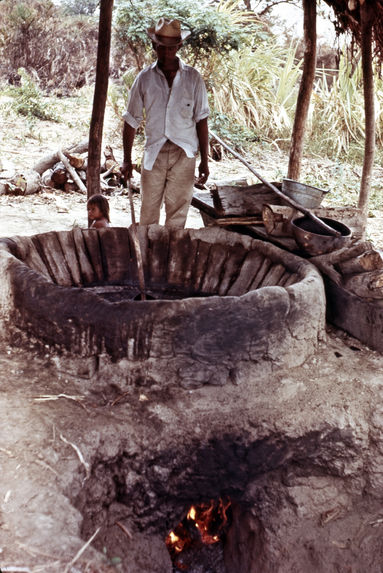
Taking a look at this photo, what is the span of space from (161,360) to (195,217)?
4.11m

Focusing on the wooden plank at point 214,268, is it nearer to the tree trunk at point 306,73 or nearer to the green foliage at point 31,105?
the tree trunk at point 306,73

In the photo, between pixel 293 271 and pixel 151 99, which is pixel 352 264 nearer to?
Answer: pixel 293 271

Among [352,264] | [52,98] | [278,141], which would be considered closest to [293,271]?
[352,264]

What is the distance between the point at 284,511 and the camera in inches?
92.8

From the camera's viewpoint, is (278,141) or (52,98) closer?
(278,141)

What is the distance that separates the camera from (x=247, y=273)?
3.25 meters

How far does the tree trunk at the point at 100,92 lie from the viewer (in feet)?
12.9

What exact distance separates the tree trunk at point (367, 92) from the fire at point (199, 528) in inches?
84.1

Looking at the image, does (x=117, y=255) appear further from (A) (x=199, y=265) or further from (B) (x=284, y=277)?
(B) (x=284, y=277)

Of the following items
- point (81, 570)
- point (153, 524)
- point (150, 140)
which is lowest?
point (153, 524)

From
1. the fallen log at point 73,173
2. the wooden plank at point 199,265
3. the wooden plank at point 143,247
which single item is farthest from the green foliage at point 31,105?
the wooden plank at point 199,265

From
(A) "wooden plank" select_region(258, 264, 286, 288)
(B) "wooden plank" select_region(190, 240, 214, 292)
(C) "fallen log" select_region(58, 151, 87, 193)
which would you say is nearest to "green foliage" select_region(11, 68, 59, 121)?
(C) "fallen log" select_region(58, 151, 87, 193)

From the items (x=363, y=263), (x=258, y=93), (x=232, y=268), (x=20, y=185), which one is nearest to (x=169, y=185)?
(x=232, y=268)

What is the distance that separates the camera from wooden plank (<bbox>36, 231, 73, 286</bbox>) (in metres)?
3.16
